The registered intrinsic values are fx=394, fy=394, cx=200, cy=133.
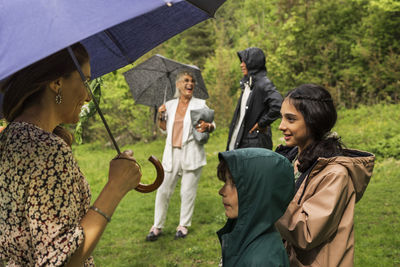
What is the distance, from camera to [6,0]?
4.65 feet

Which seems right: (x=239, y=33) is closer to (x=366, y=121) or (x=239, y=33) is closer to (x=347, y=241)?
(x=366, y=121)

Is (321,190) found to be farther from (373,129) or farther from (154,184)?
(373,129)

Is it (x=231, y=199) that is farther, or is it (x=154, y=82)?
(x=154, y=82)

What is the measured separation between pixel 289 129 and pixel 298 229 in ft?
2.13

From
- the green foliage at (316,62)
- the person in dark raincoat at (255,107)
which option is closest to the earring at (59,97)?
the person in dark raincoat at (255,107)

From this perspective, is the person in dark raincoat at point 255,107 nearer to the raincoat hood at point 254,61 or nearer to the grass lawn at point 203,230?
the raincoat hood at point 254,61

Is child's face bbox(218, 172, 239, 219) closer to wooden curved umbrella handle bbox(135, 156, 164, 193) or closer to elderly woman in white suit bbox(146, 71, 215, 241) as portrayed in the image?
wooden curved umbrella handle bbox(135, 156, 164, 193)

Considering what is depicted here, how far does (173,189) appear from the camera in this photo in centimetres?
560

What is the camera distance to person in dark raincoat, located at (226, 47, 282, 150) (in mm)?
4988

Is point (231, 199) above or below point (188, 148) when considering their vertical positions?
above

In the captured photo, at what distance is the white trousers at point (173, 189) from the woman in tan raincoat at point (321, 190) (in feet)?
11.1

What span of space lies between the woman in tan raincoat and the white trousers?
3.37m

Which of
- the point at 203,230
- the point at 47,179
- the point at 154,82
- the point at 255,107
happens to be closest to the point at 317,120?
the point at 47,179

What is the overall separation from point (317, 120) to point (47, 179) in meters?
1.54
